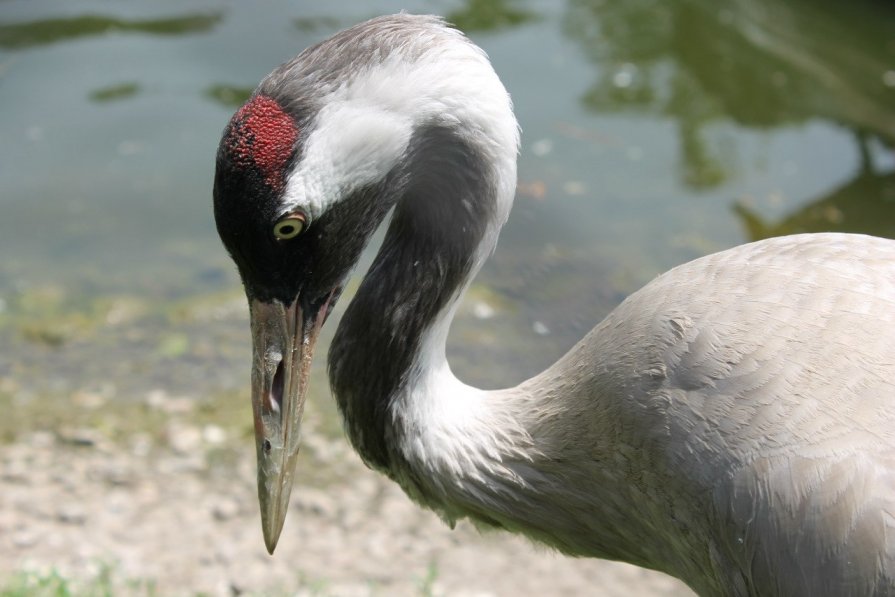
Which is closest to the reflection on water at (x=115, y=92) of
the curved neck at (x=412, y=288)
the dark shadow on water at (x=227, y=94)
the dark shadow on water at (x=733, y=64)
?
the dark shadow on water at (x=227, y=94)

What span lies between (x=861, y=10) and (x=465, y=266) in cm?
702

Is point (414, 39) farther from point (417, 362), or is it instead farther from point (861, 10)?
point (861, 10)

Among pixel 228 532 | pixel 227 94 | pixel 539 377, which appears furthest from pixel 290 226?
pixel 227 94

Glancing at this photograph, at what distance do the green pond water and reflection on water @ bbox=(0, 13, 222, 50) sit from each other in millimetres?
20

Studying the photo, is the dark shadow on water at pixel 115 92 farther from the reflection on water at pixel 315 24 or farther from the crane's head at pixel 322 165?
the crane's head at pixel 322 165

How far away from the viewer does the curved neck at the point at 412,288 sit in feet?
8.03

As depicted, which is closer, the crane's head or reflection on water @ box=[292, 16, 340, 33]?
the crane's head

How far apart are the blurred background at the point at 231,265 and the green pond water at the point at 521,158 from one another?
0.02 m

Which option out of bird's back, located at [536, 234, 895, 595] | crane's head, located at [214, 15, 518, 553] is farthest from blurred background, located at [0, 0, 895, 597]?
bird's back, located at [536, 234, 895, 595]

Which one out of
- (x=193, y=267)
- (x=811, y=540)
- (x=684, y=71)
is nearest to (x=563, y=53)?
(x=684, y=71)

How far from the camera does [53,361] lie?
16.4 ft

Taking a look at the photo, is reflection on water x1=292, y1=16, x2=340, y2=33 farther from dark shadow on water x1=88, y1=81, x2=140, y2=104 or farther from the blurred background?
dark shadow on water x1=88, y1=81, x2=140, y2=104

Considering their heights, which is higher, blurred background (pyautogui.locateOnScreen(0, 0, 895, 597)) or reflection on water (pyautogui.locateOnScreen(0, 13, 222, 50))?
blurred background (pyautogui.locateOnScreen(0, 0, 895, 597))

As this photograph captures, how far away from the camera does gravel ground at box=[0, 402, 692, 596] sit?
380cm
